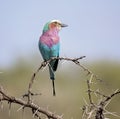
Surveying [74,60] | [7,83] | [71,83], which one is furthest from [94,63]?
[74,60]

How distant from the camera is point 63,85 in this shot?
67.2ft

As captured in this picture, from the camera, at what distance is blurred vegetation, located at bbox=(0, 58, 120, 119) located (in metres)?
15.8

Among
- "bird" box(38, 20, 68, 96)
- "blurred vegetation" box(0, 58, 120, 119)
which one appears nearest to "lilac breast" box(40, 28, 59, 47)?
"bird" box(38, 20, 68, 96)

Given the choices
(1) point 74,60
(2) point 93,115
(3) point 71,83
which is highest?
(1) point 74,60

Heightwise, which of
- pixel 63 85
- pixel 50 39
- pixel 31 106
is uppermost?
pixel 50 39

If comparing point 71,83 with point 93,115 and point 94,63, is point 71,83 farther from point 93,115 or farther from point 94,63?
point 93,115

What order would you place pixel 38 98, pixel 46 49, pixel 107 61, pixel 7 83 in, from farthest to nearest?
pixel 107 61 < pixel 7 83 < pixel 38 98 < pixel 46 49

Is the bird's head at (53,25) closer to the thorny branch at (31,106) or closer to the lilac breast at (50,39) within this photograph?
the lilac breast at (50,39)

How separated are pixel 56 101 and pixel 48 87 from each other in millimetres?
665

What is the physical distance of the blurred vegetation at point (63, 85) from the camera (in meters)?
15.8

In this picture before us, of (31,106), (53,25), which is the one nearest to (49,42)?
(53,25)

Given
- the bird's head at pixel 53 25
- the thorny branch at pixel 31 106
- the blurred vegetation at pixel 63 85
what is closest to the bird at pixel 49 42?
the bird's head at pixel 53 25

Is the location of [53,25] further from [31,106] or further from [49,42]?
[31,106]

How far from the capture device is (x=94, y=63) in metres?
21.9
